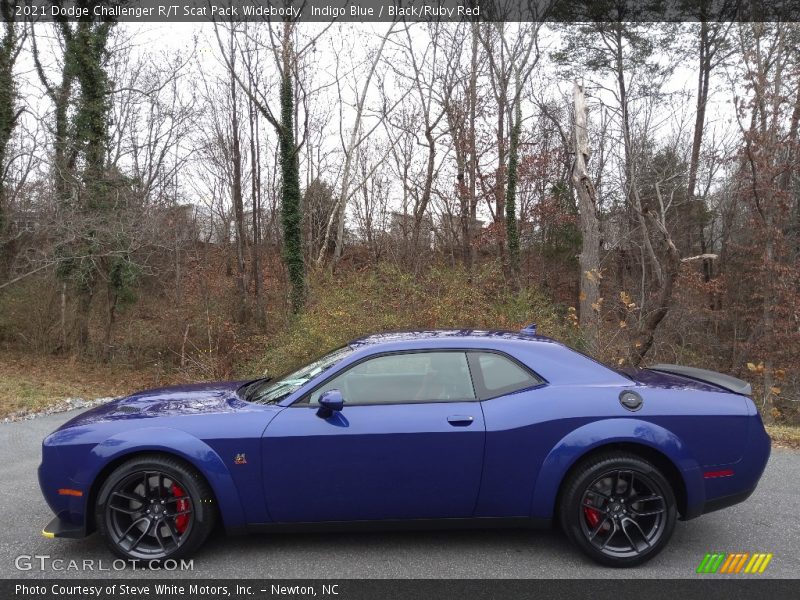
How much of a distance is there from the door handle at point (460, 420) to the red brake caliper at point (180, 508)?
1651mm

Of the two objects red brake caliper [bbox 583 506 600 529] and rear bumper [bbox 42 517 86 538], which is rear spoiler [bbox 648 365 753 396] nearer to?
red brake caliper [bbox 583 506 600 529]

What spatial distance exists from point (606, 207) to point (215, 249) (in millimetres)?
17286

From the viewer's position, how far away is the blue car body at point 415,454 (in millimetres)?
3254

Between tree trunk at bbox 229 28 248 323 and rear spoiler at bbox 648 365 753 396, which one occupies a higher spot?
tree trunk at bbox 229 28 248 323

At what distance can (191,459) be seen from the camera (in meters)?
3.25

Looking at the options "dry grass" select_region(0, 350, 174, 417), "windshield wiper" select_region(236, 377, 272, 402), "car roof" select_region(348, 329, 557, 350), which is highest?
"car roof" select_region(348, 329, 557, 350)

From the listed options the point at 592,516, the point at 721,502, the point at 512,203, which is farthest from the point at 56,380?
the point at 512,203

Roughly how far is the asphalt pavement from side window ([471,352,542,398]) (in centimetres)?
100

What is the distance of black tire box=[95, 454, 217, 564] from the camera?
325 centimetres

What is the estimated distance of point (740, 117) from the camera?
15.9m
